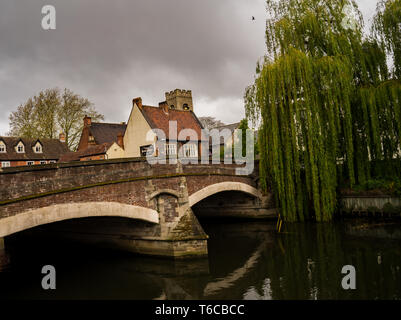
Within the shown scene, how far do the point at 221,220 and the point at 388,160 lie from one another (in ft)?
39.3

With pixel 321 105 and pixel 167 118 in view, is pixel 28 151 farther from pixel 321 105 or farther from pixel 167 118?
pixel 321 105

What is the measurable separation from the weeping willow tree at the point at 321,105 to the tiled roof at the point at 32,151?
2803cm

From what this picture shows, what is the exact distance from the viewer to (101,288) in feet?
37.2

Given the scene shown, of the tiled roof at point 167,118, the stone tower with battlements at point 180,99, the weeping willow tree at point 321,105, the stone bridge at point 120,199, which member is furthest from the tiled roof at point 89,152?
the weeping willow tree at point 321,105

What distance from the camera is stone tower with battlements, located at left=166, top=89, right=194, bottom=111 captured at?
169 feet

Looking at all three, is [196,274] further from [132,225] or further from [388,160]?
[388,160]

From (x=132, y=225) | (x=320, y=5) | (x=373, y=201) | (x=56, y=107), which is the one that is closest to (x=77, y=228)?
(x=132, y=225)

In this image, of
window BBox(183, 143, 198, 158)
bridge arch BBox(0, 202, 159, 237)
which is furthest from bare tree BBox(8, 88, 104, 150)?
bridge arch BBox(0, 202, 159, 237)

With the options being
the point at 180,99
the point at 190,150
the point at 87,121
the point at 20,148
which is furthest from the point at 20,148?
the point at 180,99

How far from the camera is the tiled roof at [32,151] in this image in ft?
121

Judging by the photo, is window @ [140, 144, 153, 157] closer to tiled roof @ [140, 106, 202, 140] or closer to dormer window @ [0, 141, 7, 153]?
tiled roof @ [140, 106, 202, 140]

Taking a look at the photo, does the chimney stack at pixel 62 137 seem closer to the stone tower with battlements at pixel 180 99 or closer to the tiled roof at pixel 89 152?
the tiled roof at pixel 89 152

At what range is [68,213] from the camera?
11.4 meters

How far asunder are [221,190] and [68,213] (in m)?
9.61
